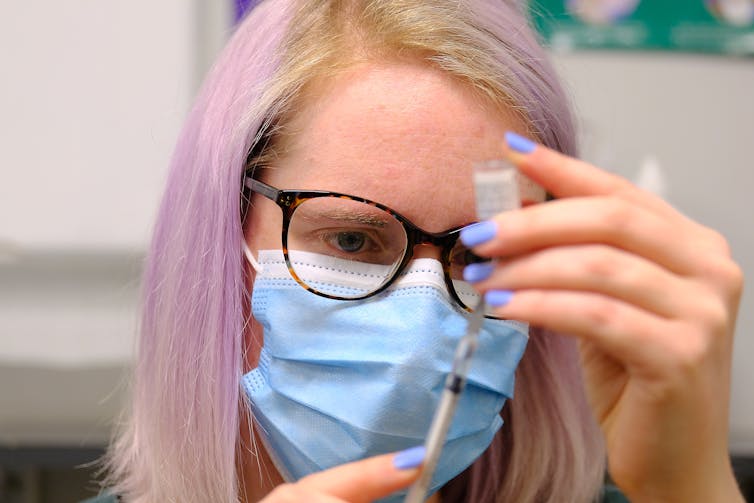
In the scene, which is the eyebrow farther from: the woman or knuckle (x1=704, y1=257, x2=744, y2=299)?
knuckle (x1=704, y1=257, x2=744, y2=299)

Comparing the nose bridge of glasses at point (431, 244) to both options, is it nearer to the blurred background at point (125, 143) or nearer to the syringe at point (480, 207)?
the syringe at point (480, 207)

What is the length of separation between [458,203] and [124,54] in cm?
100

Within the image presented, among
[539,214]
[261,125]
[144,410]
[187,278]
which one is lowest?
[144,410]

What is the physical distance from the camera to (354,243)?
3.31 ft

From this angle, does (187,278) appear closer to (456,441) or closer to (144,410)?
(144,410)

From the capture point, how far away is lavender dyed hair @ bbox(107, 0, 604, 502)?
1.04 m

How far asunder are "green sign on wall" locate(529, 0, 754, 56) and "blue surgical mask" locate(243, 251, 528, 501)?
911 millimetres

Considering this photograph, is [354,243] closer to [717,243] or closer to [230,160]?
[230,160]

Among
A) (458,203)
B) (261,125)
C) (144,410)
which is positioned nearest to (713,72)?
(458,203)

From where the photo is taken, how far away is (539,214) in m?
0.63

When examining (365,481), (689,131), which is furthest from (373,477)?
(689,131)

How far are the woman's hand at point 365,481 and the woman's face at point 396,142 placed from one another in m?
0.34

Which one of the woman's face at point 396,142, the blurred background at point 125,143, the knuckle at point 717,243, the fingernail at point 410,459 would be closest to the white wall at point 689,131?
the blurred background at point 125,143

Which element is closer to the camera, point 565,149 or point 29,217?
point 565,149
